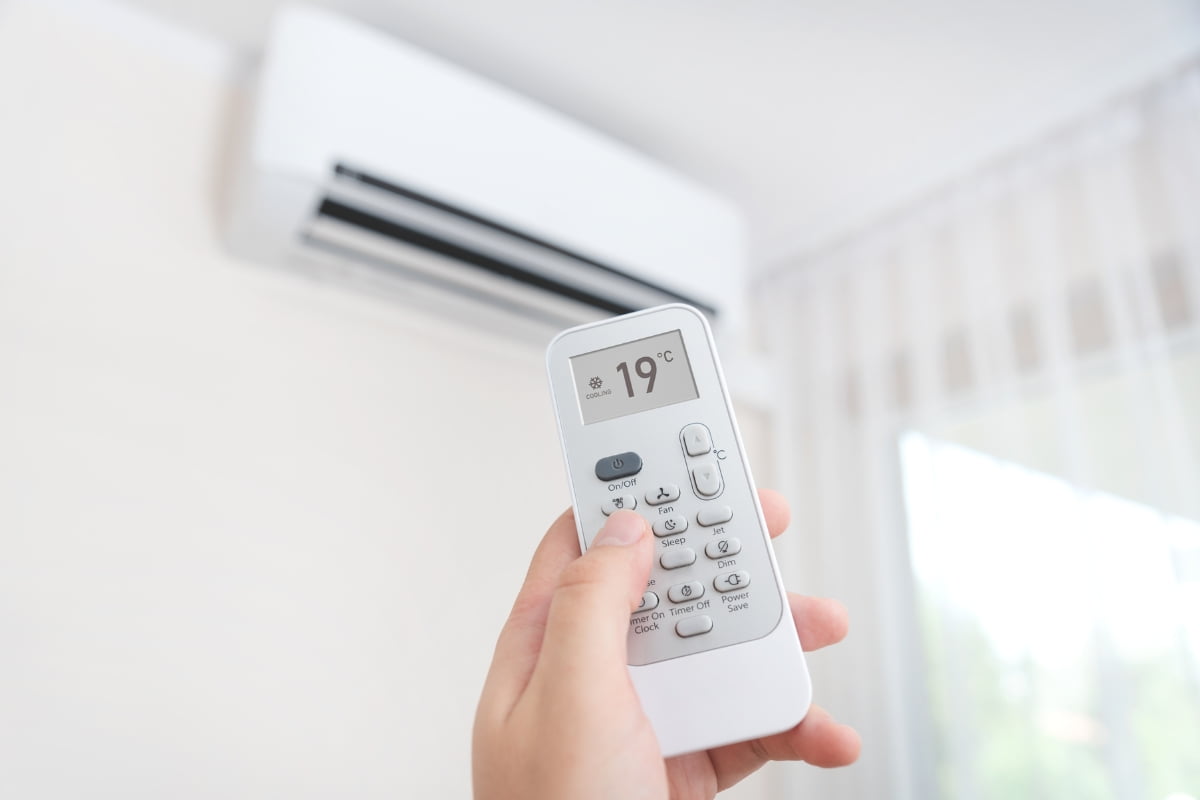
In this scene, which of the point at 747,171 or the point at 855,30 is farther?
the point at 747,171

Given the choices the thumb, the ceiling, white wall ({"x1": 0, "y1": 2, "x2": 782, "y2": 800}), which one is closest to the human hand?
the thumb

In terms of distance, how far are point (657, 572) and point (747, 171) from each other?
3.06 ft

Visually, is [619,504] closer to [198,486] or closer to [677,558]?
[677,558]

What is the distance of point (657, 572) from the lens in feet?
1.75

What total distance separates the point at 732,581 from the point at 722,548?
0.02m

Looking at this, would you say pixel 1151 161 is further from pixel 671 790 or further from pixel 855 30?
pixel 671 790

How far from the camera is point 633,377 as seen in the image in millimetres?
600

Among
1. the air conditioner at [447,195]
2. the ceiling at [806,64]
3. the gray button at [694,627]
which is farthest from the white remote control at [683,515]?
the ceiling at [806,64]

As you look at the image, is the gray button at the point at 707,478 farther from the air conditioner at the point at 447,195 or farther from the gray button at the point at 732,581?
the air conditioner at the point at 447,195

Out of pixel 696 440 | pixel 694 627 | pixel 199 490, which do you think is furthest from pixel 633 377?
pixel 199 490

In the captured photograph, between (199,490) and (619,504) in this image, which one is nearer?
(619,504)

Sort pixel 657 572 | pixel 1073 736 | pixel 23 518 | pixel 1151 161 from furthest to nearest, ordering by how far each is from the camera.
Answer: pixel 1151 161, pixel 1073 736, pixel 23 518, pixel 657 572

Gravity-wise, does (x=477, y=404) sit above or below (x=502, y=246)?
below

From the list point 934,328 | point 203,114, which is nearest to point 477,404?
point 203,114
